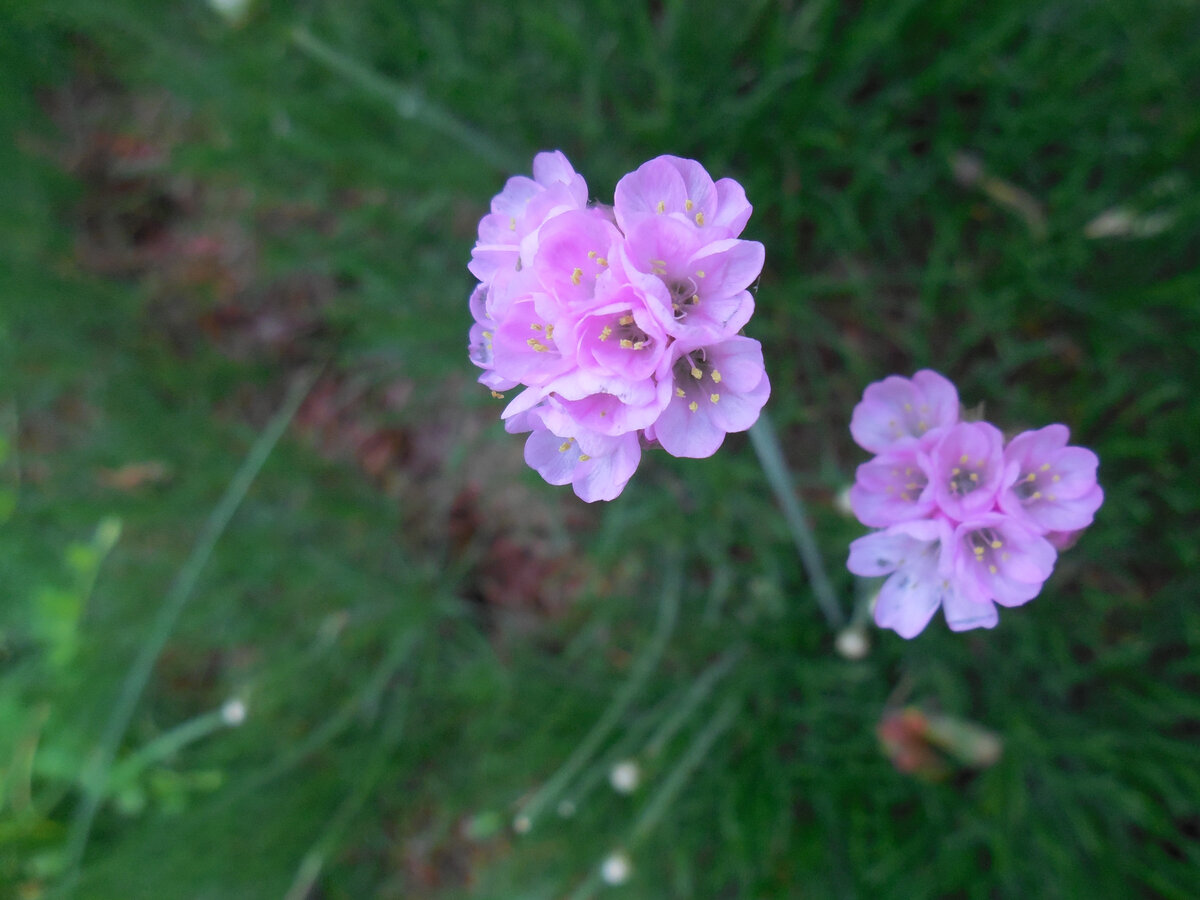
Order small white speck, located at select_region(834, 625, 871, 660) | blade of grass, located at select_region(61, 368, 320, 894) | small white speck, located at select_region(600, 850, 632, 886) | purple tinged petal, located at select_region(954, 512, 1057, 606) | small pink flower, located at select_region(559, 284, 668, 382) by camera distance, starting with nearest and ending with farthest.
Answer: small pink flower, located at select_region(559, 284, 668, 382) < purple tinged petal, located at select_region(954, 512, 1057, 606) < small white speck, located at select_region(600, 850, 632, 886) < small white speck, located at select_region(834, 625, 871, 660) < blade of grass, located at select_region(61, 368, 320, 894)

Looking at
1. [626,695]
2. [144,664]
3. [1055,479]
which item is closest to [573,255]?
[1055,479]

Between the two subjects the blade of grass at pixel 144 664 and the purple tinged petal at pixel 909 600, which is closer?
the purple tinged petal at pixel 909 600

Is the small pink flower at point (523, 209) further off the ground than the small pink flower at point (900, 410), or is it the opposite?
the small pink flower at point (523, 209)

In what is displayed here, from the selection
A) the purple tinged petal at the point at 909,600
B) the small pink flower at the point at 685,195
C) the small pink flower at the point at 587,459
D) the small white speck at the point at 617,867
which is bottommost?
the small white speck at the point at 617,867

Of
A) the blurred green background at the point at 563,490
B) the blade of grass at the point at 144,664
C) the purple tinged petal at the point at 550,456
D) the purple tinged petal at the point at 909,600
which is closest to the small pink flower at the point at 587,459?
the purple tinged petal at the point at 550,456

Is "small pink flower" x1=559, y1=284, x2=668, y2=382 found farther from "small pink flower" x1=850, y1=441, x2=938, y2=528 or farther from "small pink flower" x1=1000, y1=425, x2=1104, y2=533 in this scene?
"small pink flower" x1=1000, y1=425, x2=1104, y2=533

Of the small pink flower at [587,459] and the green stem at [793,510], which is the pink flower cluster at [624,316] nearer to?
the small pink flower at [587,459]

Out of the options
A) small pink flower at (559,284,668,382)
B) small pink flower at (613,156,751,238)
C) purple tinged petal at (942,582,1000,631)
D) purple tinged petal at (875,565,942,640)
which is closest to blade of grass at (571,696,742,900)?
purple tinged petal at (875,565,942,640)

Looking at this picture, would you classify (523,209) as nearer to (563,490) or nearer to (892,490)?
(892,490)
